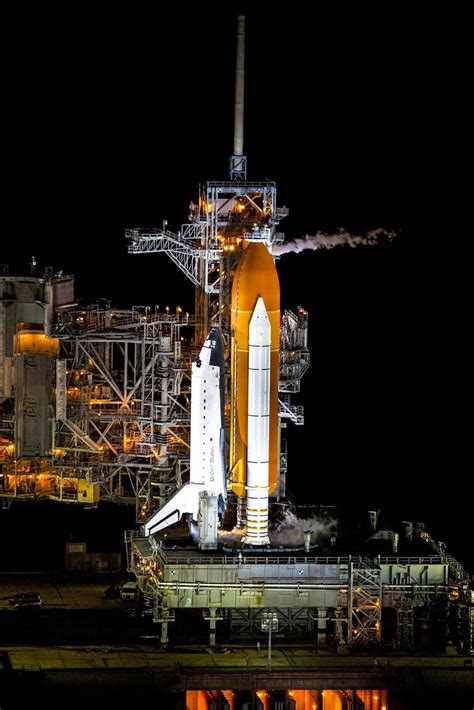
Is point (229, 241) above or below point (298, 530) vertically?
above

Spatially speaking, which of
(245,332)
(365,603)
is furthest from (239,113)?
(365,603)

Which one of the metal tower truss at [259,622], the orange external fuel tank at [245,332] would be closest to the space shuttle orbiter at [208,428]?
the orange external fuel tank at [245,332]

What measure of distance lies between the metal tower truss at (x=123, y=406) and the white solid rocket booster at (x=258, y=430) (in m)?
6.89

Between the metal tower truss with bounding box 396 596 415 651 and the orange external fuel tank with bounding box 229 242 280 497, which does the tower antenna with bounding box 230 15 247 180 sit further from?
the metal tower truss with bounding box 396 596 415 651

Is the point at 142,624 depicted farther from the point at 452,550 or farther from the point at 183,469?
the point at 452,550

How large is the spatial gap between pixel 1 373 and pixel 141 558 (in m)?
11.0

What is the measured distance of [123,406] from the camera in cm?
7481

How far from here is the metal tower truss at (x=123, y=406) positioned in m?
Result: 73.6

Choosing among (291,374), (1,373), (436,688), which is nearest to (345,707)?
(436,688)

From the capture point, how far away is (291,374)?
7294 centimetres

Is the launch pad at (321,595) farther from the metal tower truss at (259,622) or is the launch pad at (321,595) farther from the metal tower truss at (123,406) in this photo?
the metal tower truss at (123,406)

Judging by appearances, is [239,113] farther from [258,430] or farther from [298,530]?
[298,530]

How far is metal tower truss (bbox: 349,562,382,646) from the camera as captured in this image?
64750mm

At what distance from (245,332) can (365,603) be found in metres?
8.02
